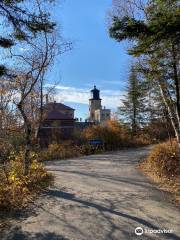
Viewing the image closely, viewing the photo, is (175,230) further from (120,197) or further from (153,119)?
(153,119)

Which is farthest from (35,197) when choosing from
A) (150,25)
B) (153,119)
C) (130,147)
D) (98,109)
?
(98,109)

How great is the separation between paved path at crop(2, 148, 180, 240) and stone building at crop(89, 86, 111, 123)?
231 ft

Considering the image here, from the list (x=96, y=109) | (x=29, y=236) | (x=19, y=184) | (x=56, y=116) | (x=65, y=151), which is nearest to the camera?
(x=29, y=236)

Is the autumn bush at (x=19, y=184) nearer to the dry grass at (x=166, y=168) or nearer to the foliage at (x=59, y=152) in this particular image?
the dry grass at (x=166, y=168)

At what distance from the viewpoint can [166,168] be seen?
1989 centimetres

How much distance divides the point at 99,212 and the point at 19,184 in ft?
14.6

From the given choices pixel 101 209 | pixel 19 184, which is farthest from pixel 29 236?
pixel 19 184

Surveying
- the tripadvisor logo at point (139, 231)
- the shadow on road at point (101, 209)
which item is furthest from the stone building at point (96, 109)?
the tripadvisor logo at point (139, 231)

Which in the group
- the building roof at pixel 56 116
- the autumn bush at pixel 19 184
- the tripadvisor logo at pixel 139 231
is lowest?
the tripadvisor logo at pixel 139 231

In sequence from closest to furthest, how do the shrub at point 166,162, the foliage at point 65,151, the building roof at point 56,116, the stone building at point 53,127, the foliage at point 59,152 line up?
the shrub at point 166,162, the foliage at point 59,152, the foliage at point 65,151, the stone building at point 53,127, the building roof at point 56,116

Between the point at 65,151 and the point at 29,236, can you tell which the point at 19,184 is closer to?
the point at 29,236

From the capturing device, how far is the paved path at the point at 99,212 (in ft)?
30.9

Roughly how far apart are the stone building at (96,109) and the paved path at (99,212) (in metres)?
70.5

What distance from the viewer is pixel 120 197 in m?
13.2
